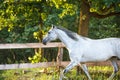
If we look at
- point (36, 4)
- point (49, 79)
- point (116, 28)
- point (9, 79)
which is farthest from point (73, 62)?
point (116, 28)

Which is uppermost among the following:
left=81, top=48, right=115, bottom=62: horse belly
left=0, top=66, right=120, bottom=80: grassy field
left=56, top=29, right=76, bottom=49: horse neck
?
left=56, top=29, right=76, bottom=49: horse neck

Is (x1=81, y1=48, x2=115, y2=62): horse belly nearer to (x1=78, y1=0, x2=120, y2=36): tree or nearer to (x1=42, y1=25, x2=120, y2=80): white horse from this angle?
(x1=42, y1=25, x2=120, y2=80): white horse

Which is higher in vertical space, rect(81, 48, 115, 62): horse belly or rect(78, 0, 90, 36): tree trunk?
rect(78, 0, 90, 36): tree trunk

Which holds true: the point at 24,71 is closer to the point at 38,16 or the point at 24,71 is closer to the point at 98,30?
the point at 38,16

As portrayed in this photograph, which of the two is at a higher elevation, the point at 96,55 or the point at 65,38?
the point at 65,38

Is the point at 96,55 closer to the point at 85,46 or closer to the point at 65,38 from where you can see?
the point at 85,46

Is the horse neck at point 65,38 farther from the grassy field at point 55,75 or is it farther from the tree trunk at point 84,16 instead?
the tree trunk at point 84,16

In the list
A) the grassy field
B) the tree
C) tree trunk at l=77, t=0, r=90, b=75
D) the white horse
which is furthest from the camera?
tree trunk at l=77, t=0, r=90, b=75

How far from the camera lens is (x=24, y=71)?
12375 millimetres

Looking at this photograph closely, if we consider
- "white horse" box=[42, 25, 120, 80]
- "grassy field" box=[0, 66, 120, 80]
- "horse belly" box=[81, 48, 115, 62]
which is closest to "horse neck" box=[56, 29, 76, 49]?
"white horse" box=[42, 25, 120, 80]

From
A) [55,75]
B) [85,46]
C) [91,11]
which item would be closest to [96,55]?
[85,46]

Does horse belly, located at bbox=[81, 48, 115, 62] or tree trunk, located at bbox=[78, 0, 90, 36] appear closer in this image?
horse belly, located at bbox=[81, 48, 115, 62]

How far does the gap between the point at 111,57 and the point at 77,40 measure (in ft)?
3.66

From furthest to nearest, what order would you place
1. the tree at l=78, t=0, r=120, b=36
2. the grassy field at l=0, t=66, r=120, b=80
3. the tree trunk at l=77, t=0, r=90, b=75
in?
the tree trunk at l=77, t=0, r=90, b=75, the tree at l=78, t=0, r=120, b=36, the grassy field at l=0, t=66, r=120, b=80
